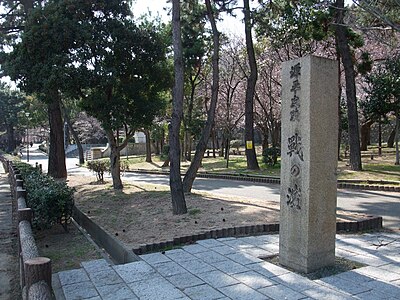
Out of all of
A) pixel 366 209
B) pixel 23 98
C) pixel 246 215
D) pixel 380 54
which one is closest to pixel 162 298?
pixel 246 215

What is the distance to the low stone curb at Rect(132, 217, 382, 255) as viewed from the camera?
6017 millimetres

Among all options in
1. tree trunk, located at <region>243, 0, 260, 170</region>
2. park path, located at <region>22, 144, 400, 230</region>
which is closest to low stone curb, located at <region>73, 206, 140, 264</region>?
park path, located at <region>22, 144, 400, 230</region>

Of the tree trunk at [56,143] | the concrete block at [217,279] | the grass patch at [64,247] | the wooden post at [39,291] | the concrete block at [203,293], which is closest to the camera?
the wooden post at [39,291]

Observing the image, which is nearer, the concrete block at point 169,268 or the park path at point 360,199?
the concrete block at point 169,268

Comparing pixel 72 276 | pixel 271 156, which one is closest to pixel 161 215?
pixel 72 276

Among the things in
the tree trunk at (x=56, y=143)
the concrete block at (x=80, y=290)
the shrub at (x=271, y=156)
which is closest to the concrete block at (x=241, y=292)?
the concrete block at (x=80, y=290)

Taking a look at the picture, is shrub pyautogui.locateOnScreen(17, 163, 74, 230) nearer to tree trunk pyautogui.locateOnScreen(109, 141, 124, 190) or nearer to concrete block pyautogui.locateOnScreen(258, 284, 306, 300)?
concrete block pyautogui.locateOnScreen(258, 284, 306, 300)

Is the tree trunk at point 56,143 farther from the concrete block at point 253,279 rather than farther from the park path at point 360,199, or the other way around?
the concrete block at point 253,279

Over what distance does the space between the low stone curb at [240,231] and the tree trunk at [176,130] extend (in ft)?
6.11

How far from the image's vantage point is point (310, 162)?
4.55 m

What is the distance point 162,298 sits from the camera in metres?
4.04

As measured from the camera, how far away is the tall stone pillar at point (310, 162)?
15.1 feet

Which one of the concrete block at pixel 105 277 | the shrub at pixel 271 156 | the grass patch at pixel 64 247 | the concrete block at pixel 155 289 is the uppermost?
the shrub at pixel 271 156

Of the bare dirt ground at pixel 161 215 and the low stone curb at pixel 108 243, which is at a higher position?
the bare dirt ground at pixel 161 215
